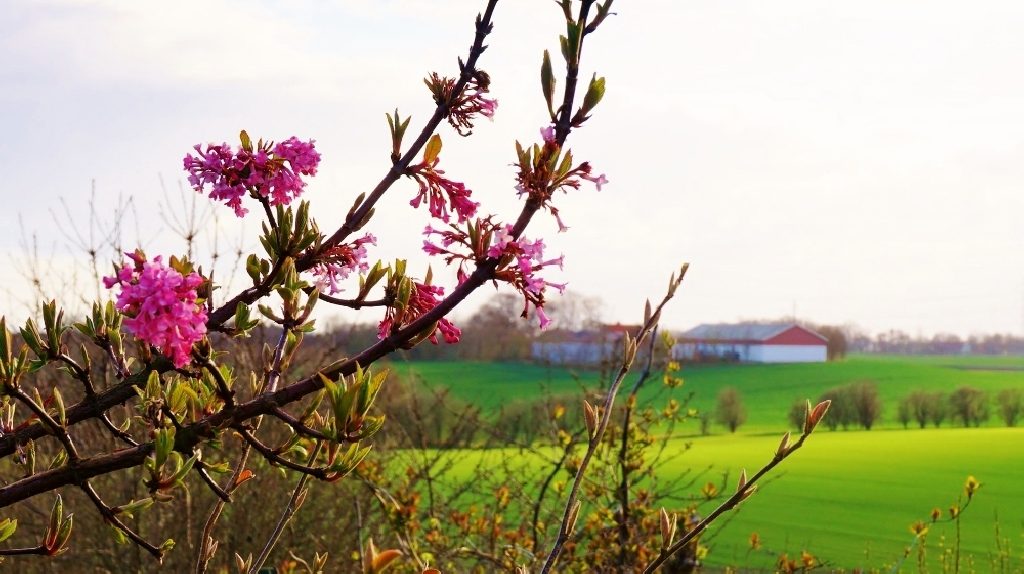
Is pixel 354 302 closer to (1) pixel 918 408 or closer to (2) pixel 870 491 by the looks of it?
(2) pixel 870 491

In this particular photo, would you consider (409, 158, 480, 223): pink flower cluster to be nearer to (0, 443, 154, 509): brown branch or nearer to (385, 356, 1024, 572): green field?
(0, 443, 154, 509): brown branch

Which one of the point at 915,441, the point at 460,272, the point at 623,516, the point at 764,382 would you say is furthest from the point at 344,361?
the point at 764,382

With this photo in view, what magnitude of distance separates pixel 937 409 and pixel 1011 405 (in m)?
1.93

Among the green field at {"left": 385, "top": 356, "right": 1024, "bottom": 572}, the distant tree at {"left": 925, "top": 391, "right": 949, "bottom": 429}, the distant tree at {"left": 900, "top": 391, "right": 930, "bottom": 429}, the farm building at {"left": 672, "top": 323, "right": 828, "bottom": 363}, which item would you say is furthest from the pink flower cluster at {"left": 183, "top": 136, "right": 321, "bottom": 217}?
the farm building at {"left": 672, "top": 323, "right": 828, "bottom": 363}

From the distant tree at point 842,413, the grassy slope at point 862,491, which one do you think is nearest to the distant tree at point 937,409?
the grassy slope at point 862,491

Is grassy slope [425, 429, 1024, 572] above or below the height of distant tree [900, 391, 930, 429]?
below

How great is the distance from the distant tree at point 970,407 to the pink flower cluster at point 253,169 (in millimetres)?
28530

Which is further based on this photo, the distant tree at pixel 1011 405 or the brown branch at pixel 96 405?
the distant tree at pixel 1011 405

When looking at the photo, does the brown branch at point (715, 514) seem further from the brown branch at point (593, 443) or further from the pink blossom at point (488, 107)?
the pink blossom at point (488, 107)

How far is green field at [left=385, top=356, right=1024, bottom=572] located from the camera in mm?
12039

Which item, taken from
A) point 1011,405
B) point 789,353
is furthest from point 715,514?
point 789,353

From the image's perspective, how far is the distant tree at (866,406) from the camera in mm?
27156

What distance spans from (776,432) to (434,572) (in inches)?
1064

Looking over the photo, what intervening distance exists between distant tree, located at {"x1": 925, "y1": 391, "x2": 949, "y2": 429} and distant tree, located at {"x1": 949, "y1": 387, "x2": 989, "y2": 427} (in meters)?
0.28
